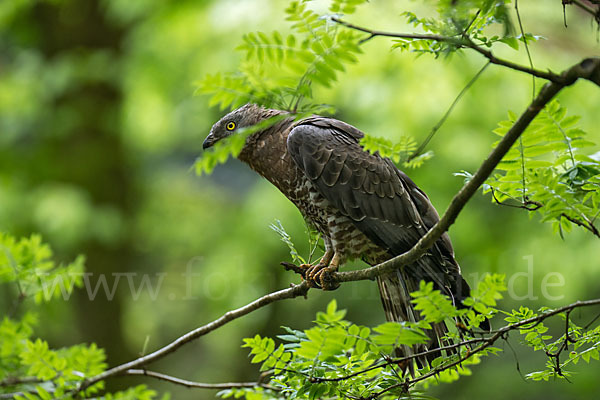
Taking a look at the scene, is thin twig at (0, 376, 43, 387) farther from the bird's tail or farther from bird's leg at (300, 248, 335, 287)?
the bird's tail

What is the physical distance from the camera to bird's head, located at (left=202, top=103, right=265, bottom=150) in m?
3.14

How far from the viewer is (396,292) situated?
2900mm

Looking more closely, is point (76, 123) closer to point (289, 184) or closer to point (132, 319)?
point (132, 319)

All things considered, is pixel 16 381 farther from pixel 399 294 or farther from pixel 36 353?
pixel 399 294

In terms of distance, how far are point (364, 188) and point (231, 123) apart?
2.83 ft

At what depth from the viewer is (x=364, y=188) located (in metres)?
2.83

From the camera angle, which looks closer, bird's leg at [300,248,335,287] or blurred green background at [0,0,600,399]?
bird's leg at [300,248,335,287]

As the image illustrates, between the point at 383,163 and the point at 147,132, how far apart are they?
14.5ft

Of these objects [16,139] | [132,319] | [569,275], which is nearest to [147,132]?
[16,139]

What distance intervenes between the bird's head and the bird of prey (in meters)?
0.18

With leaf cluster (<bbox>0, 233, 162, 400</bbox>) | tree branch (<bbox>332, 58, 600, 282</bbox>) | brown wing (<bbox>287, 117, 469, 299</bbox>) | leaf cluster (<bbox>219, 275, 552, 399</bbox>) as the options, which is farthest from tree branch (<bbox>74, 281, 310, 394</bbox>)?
tree branch (<bbox>332, 58, 600, 282</bbox>)

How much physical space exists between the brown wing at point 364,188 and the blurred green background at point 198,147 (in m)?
2.60

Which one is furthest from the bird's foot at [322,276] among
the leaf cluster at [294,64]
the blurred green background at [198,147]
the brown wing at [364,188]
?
the blurred green background at [198,147]

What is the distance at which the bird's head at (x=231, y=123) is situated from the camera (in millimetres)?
3145
